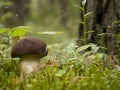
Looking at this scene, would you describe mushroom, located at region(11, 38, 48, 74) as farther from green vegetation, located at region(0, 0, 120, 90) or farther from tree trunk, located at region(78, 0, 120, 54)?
tree trunk, located at region(78, 0, 120, 54)

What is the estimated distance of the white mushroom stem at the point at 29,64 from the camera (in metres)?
2.56

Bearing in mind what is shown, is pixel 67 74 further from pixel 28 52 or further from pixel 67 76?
pixel 28 52

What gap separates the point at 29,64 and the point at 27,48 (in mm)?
149

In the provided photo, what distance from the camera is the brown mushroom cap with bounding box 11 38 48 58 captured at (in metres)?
2.53

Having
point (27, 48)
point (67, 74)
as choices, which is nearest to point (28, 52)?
point (27, 48)

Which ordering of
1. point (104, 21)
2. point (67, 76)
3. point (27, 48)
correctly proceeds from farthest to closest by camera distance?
1. point (104, 21)
2. point (27, 48)
3. point (67, 76)

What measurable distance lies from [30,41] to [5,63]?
0.98 feet

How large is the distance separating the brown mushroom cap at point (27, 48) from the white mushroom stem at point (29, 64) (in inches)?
3.0

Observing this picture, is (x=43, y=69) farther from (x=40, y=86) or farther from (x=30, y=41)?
(x=40, y=86)

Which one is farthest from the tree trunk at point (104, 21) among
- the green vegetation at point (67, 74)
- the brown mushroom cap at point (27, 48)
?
the brown mushroom cap at point (27, 48)

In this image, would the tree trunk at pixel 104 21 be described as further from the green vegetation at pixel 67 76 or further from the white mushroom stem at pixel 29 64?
the white mushroom stem at pixel 29 64

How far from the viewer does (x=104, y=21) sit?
3373 millimetres

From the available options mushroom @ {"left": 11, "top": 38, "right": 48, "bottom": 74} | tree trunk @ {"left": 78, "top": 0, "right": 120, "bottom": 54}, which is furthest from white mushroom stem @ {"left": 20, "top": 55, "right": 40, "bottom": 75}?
tree trunk @ {"left": 78, "top": 0, "right": 120, "bottom": 54}

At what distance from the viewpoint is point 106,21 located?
3.34 metres
